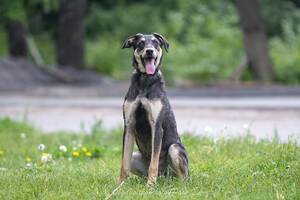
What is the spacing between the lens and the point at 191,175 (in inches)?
288

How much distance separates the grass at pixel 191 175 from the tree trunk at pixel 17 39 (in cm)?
1537

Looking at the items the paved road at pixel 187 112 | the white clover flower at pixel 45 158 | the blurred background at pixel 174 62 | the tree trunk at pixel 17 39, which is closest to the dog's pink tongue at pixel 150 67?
the white clover flower at pixel 45 158

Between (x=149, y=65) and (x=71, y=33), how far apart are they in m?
17.4

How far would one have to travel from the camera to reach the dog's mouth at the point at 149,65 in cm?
675

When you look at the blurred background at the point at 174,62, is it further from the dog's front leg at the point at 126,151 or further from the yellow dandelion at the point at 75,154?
the dog's front leg at the point at 126,151

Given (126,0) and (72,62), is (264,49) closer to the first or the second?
(72,62)

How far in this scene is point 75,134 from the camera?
1207cm

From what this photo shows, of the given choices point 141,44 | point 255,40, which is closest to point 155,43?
point 141,44

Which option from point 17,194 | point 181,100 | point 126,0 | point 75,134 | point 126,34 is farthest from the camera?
point 126,0

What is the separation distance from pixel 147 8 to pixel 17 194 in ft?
97.4

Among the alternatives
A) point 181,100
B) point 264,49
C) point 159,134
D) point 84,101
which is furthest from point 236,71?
point 159,134

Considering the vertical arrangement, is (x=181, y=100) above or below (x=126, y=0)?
below

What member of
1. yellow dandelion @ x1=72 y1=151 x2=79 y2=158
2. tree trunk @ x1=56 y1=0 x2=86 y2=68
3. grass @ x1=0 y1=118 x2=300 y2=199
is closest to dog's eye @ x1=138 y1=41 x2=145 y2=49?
grass @ x1=0 y1=118 x2=300 y2=199

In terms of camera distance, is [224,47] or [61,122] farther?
[224,47]
